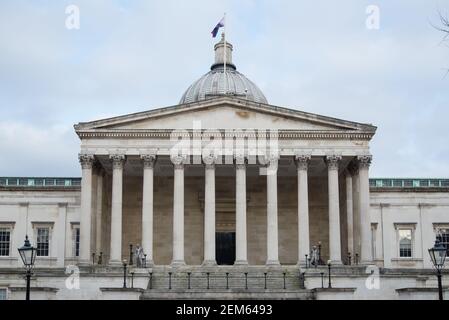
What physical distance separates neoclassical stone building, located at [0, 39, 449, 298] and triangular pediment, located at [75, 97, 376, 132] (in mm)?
71

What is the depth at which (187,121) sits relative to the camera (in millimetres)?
Answer: 50344

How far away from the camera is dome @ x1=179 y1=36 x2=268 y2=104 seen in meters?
70.6

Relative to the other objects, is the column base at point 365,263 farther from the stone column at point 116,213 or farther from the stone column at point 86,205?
the stone column at point 86,205

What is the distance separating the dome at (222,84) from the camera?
7056 cm

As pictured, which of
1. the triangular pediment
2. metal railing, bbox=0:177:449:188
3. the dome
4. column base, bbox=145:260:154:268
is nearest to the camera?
column base, bbox=145:260:154:268

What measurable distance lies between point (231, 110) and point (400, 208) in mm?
17675

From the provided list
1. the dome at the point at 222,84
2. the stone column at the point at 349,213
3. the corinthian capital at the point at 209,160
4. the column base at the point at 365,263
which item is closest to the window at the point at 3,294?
the corinthian capital at the point at 209,160

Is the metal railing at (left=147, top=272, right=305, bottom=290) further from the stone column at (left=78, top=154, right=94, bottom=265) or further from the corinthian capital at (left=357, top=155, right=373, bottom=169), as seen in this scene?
the corinthian capital at (left=357, top=155, right=373, bottom=169)

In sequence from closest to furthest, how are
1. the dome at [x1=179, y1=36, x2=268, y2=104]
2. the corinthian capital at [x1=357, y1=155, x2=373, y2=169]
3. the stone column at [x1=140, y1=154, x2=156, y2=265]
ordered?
the stone column at [x1=140, y1=154, x2=156, y2=265] < the corinthian capital at [x1=357, y1=155, x2=373, y2=169] < the dome at [x1=179, y1=36, x2=268, y2=104]

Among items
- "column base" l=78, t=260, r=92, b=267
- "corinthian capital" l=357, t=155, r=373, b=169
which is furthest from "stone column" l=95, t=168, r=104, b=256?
"corinthian capital" l=357, t=155, r=373, b=169

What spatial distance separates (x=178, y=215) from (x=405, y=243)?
20.2m

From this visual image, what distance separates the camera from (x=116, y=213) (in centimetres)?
4944

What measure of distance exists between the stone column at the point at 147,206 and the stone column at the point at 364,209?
13489 millimetres
